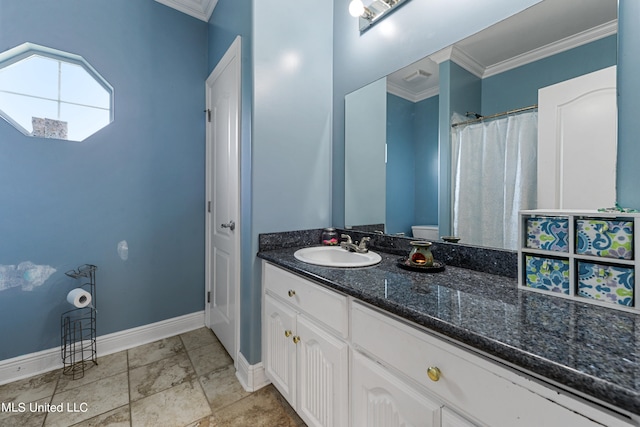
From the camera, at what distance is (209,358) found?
6.26 ft

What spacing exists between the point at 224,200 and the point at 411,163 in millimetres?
1329

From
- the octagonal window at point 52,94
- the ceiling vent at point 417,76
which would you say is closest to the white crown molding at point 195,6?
the octagonal window at point 52,94

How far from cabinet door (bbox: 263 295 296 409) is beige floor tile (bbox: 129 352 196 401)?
62cm

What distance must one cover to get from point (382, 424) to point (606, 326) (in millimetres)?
659

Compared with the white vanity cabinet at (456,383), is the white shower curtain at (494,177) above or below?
above

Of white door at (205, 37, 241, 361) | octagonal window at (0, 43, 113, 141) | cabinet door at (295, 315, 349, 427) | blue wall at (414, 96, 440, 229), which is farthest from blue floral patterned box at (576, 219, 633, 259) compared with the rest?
octagonal window at (0, 43, 113, 141)

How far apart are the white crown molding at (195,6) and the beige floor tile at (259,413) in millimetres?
2808

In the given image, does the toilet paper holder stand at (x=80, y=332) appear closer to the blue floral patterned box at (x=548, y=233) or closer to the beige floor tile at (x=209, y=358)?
the beige floor tile at (x=209, y=358)

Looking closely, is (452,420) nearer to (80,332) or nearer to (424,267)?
(424,267)

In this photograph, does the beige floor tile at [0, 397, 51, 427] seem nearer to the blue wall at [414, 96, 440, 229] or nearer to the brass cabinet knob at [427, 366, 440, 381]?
the brass cabinet knob at [427, 366, 440, 381]

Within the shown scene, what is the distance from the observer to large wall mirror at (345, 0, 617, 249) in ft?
3.07

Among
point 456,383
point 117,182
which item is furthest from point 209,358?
point 456,383

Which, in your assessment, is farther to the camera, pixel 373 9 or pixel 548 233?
pixel 373 9

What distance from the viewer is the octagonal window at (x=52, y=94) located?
5.43 feet
